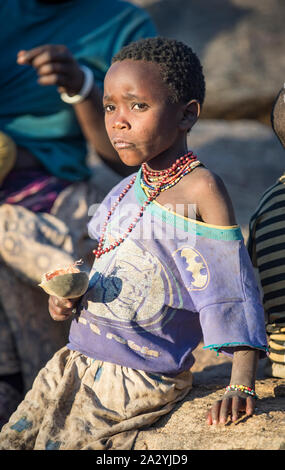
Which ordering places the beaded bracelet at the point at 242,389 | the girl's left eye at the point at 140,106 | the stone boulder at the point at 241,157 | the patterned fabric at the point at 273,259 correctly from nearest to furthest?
the beaded bracelet at the point at 242,389 → the girl's left eye at the point at 140,106 → the patterned fabric at the point at 273,259 → the stone boulder at the point at 241,157

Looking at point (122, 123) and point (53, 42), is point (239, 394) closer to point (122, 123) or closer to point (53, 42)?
point (122, 123)

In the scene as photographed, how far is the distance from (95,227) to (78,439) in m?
0.81

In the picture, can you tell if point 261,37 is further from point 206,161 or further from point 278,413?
point 278,413

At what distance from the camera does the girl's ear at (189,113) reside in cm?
215

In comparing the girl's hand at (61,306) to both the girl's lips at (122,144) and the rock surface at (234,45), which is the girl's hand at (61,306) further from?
the rock surface at (234,45)

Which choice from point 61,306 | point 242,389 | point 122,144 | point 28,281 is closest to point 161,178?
point 122,144

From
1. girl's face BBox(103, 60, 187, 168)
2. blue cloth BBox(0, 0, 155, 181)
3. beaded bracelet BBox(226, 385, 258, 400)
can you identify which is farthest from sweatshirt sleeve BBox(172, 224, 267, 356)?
blue cloth BBox(0, 0, 155, 181)

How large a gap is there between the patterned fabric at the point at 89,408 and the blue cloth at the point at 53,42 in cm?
185

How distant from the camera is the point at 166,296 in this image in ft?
6.90

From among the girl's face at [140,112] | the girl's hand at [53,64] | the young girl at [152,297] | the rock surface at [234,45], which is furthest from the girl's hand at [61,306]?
the rock surface at [234,45]

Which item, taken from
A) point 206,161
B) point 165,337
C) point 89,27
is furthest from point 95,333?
point 206,161

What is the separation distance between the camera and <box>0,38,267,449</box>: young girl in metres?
1.99

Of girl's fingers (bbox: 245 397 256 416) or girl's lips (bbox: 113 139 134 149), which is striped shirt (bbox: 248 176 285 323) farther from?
girl's lips (bbox: 113 139 134 149)

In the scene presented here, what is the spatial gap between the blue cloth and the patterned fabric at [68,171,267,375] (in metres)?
1.71
